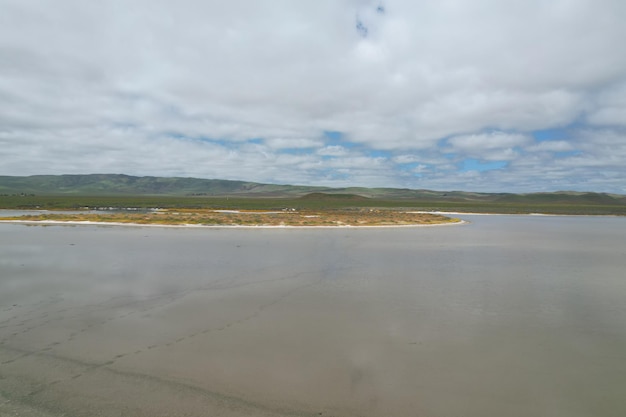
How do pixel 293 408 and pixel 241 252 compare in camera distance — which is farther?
pixel 241 252

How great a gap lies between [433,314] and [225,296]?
6115 mm

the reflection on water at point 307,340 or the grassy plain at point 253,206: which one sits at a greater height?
the grassy plain at point 253,206

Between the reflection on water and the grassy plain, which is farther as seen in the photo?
the grassy plain

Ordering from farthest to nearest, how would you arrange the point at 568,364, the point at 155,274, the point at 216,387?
1. the point at 155,274
2. the point at 568,364
3. the point at 216,387

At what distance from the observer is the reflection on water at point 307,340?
546cm

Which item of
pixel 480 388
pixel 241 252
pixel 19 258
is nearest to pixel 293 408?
pixel 480 388

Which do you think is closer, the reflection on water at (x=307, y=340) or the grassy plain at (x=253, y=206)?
the reflection on water at (x=307, y=340)

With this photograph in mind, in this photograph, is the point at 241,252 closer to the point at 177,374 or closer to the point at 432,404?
the point at 177,374

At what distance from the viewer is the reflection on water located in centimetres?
546

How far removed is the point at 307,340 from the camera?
784 centimetres

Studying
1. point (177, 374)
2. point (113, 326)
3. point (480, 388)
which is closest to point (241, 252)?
point (113, 326)

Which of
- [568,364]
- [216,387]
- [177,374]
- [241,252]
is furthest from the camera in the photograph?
[241,252]

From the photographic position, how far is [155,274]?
47.2ft

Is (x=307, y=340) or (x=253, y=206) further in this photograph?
(x=253, y=206)
